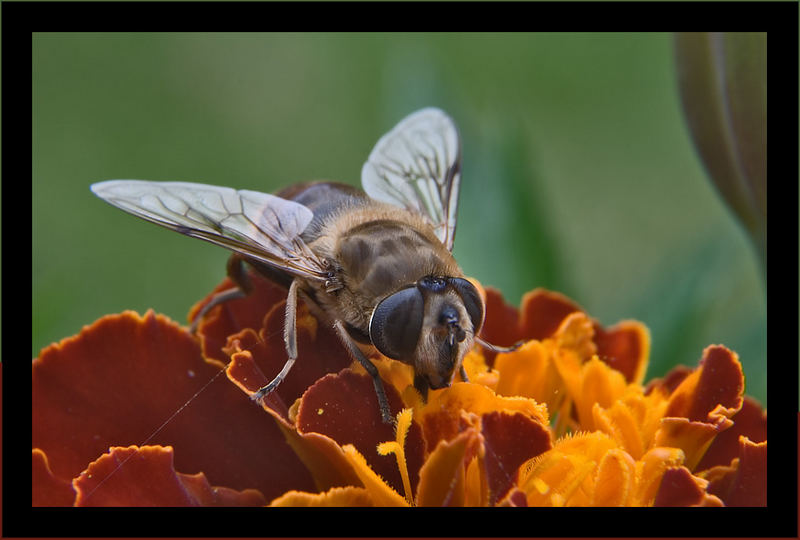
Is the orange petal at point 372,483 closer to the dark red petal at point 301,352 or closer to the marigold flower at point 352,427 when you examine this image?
the marigold flower at point 352,427

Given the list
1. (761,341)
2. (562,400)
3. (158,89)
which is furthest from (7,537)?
(158,89)

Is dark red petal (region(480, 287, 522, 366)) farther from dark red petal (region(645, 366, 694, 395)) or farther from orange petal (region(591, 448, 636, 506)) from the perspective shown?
orange petal (region(591, 448, 636, 506))

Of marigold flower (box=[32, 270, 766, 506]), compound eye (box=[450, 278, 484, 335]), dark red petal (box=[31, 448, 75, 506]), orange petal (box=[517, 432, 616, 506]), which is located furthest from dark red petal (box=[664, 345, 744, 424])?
dark red petal (box=[31, 448, 75, 506])

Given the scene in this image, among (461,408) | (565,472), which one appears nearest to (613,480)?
(565,472)

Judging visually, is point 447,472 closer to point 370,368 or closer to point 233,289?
point 370,368

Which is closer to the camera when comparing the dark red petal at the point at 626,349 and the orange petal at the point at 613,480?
the orange petal at the point at 613,480

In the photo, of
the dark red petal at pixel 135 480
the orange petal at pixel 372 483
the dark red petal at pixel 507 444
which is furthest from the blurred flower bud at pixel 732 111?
the dark red petal at pixel 135 480

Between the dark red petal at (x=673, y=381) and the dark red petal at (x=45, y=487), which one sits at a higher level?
the dark red petal at (x=673, y=381)
